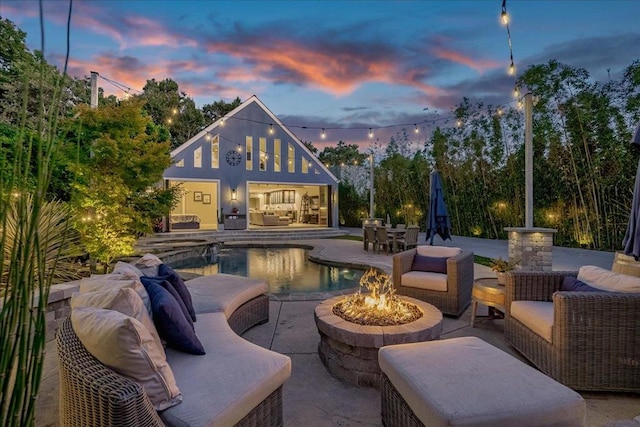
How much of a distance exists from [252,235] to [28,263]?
1237 cm

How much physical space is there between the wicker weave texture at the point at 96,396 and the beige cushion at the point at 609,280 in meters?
3.12

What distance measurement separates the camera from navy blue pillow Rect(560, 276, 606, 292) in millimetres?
2629

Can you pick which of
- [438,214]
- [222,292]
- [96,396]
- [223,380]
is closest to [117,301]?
[96,396]

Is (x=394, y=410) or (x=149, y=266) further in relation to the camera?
(x=149, y=266)

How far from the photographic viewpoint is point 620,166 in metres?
7.18

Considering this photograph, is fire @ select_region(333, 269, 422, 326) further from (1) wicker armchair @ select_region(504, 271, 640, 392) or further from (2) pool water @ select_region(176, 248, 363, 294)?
(2) pool water @ select_region(176, 248, 363, 294)

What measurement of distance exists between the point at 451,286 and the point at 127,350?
132 inches

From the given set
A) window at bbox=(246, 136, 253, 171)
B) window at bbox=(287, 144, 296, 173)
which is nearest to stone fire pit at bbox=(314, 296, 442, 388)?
window at bbox=(246, 136, 253, 171)

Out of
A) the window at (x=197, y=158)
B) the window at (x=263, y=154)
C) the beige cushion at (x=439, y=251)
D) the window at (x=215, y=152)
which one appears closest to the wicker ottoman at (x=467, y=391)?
the beige cushion at (x=439, y=251)

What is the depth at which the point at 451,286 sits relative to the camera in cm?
378

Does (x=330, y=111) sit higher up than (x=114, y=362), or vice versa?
(x=330, y=111)

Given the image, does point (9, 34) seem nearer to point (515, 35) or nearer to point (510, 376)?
point (515, 35)

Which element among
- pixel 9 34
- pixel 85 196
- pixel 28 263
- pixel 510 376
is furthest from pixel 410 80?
pixel 9 34

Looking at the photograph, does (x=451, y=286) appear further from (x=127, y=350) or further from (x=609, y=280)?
(x=127, y=350)
